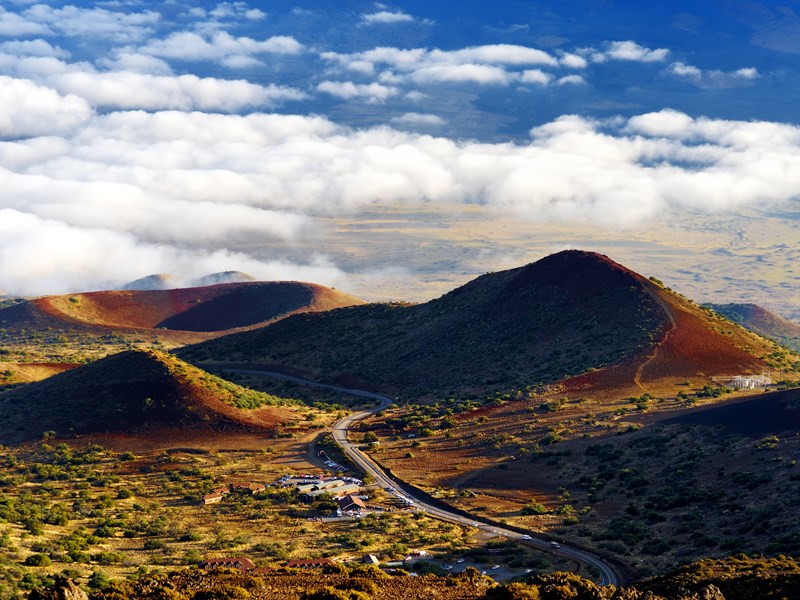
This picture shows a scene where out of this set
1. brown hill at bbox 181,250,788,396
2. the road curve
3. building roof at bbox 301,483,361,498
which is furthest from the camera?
brown hill at bbox 181,250,788,396

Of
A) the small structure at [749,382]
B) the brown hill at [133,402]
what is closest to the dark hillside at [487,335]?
the small structure at [749,382]

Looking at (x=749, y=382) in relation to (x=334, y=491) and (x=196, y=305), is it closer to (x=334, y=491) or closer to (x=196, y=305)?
(x=334, y=491)

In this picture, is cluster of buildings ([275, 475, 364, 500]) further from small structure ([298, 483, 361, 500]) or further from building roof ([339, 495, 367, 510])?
building roof ([339, 495, 367, 510])

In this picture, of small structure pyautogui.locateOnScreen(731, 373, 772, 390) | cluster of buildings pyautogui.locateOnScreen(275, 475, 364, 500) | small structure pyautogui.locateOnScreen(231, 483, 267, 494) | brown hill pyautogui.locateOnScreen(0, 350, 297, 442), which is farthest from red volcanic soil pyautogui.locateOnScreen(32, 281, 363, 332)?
small structure pyautogui.locateOnScreen(231, 483, 267, 494)

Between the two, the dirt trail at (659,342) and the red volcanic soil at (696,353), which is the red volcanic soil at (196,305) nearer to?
the dirt trail at (659,342)

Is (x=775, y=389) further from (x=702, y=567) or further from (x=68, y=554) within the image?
(x=68, y=554)
